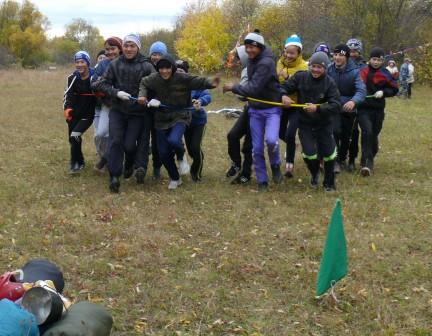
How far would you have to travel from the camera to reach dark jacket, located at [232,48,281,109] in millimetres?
7301

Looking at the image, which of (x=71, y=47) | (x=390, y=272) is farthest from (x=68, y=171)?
(x=71, y=47)

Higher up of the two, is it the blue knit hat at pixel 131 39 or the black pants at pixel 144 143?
the blue knit hat at pixel 131 39

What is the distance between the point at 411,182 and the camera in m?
8.38

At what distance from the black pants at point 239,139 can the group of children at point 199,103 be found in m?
0.01

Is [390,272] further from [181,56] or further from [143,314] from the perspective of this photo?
[181,56]

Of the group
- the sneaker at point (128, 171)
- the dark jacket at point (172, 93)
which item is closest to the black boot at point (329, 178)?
the dark jacket at point (172, 93)

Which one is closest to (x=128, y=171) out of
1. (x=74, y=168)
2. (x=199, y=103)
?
(x=74, y=168)

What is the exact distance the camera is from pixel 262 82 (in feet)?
24.0

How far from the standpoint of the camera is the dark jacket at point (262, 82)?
7.30 m

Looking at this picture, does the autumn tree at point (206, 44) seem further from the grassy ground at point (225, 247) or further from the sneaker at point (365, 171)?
the sneaker at point (365, 171)

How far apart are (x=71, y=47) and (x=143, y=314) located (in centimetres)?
8284

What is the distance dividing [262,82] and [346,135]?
2.19 meters

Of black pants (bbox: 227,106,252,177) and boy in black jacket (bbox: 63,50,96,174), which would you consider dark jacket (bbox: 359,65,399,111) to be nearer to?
black pants (bbox: 227,106,252,177)

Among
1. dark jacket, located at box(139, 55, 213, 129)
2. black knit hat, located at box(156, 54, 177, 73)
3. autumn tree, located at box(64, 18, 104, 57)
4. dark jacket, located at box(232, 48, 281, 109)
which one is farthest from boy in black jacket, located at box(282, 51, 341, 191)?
autumn tree, located at box(64, 18, 104, 57)
